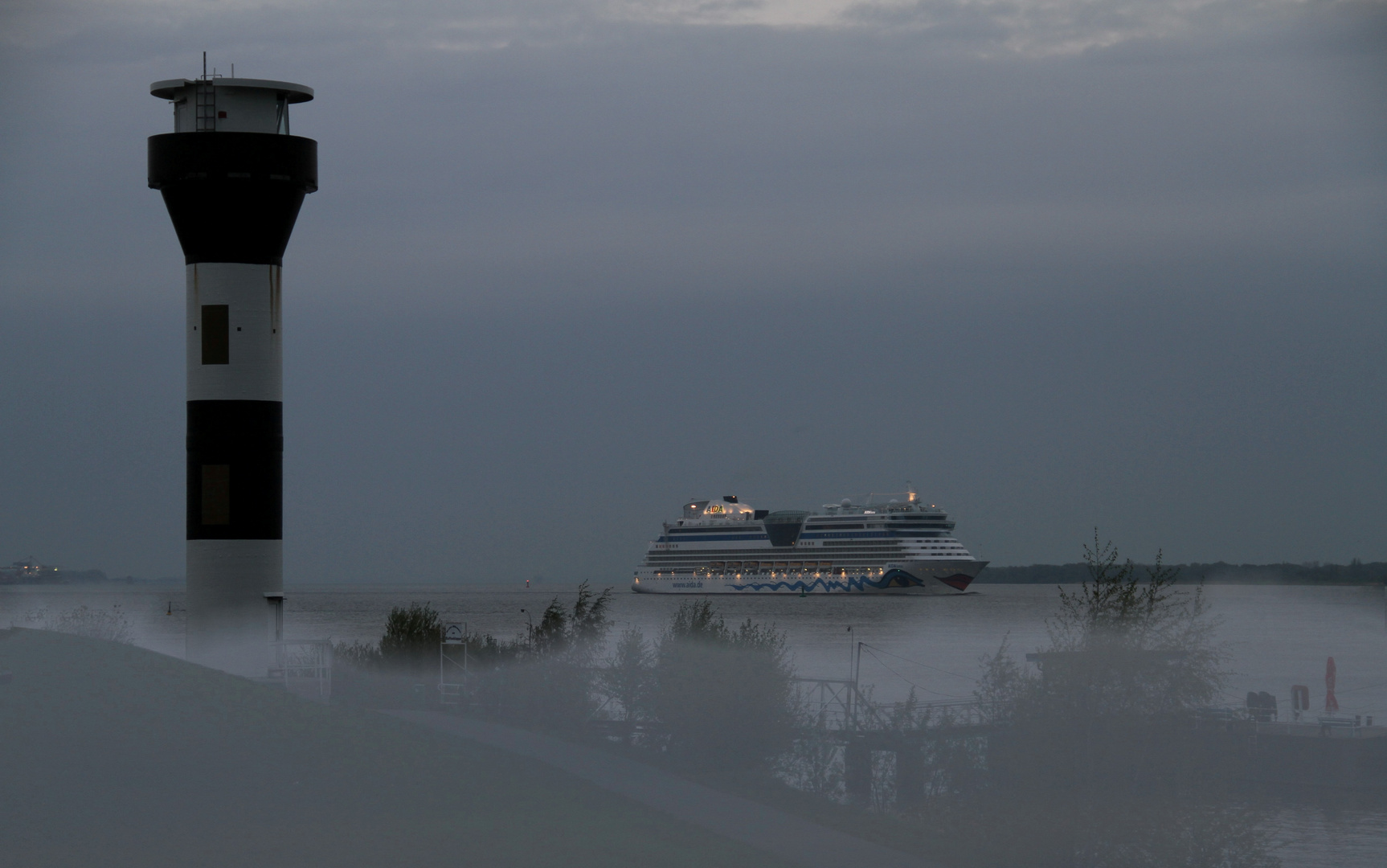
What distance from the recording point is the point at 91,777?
12984mm

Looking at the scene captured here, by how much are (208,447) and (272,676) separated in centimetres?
376

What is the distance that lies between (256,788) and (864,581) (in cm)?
10777

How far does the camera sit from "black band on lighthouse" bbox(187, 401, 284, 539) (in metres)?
21.3

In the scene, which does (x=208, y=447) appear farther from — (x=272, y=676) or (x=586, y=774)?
(x=586, y=774)

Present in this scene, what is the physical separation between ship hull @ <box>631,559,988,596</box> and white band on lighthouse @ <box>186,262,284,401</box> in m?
99.5

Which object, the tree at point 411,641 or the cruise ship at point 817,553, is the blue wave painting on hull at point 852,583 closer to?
the cruise ship at point 817,553

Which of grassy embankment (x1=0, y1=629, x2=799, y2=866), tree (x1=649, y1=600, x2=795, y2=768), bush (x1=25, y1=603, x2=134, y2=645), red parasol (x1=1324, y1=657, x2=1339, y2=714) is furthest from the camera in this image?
red parasol (x1=1324, y1=657, x2=1339, y2=714)

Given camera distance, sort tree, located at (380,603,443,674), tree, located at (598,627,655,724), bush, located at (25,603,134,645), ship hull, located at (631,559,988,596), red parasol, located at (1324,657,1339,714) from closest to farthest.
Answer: tree, located at (598,627,655,724), tree, located at (380,603,443,674), bush, located at (25,603,134,645), red parasol, located at (1324,657,1339,714), ship hull, located at (631,559,988,596)

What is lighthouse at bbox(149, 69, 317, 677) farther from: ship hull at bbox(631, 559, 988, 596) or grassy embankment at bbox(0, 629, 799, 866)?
ship hull at bbox(631, 559, 988, 596)

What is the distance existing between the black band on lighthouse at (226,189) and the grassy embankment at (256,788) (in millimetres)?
7129

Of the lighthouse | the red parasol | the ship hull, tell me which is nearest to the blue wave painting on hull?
the ship hull

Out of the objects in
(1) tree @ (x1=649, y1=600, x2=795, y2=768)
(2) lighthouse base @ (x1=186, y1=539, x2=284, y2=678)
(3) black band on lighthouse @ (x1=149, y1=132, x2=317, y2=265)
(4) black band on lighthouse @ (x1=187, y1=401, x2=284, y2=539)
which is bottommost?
(1) tree @ (x1=649, y1=600, x2=795, y2=768)

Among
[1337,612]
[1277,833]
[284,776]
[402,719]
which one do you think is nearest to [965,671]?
[1277,833]

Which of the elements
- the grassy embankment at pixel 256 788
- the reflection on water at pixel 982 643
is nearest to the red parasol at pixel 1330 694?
the reflection on water at pixel 982 643
